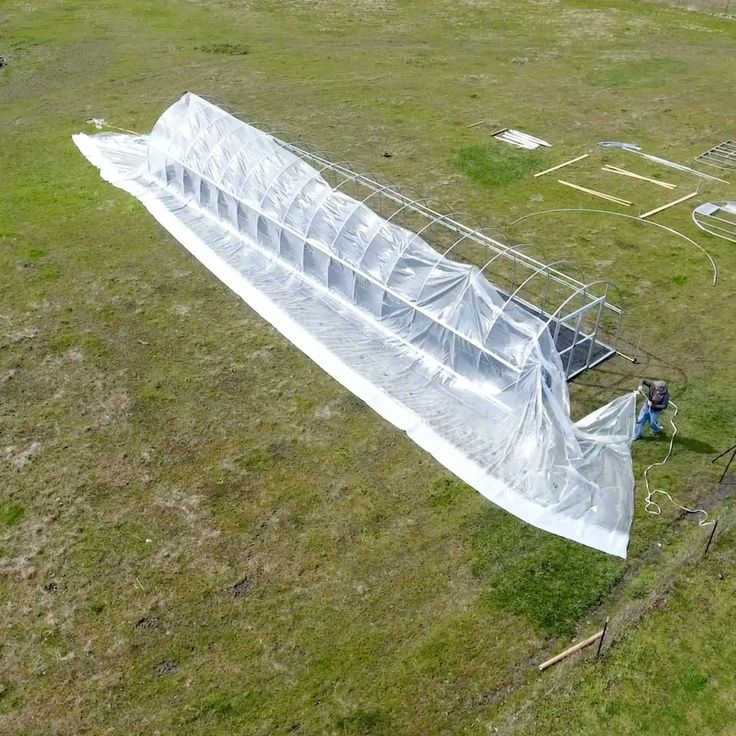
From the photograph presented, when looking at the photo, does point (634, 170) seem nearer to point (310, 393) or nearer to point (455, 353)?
point (455, 353)

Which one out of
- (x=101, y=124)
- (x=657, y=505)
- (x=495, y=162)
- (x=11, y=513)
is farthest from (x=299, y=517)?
(x=101, y=124)

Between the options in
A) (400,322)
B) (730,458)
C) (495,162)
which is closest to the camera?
(730,458)

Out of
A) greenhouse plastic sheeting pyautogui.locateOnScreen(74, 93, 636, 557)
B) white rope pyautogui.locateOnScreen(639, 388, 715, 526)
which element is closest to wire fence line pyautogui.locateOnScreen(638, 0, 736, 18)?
greenhouse plastic sheeting pyautogui.locateOnScreen(74, 93, 636, 557)

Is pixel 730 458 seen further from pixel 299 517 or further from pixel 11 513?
pixel 11 513

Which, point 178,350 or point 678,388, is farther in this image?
point 178,350

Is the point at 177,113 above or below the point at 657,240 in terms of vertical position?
above

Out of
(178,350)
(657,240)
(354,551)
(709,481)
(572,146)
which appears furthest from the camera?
(572,146)

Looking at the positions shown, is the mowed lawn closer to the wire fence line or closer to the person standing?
the person standing

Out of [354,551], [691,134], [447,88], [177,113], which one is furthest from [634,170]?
[354,551]

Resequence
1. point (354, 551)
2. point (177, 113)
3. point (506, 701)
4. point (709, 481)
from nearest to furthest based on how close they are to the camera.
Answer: point (506, 701) → point (354, 551) → point (709, 481) → point (177, 113)
